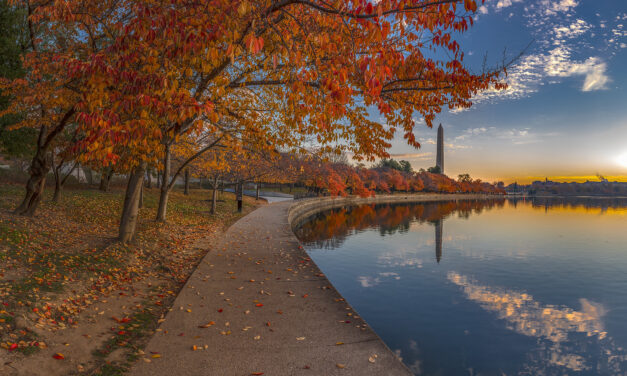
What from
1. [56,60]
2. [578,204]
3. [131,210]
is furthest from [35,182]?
[578,204]

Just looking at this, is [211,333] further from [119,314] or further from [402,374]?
[402,374]

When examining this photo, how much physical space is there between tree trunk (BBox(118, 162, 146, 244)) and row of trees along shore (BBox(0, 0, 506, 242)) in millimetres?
34

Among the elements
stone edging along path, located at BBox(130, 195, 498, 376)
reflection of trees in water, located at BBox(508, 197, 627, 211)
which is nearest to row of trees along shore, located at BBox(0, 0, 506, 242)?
stone edging along path, located at BBox(130, 195, 498, 376)

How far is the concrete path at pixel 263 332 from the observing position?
4629 millimetres

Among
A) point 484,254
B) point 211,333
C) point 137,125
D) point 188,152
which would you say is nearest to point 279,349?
point 211,333

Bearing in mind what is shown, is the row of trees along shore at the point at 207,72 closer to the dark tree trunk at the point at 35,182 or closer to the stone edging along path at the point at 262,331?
the dark tree trunk at the point at 35,182

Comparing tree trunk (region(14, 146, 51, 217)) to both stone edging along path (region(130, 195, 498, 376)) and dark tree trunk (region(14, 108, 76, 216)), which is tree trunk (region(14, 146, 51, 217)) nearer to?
dark tree trunk (region(14, 108, 76, 216))

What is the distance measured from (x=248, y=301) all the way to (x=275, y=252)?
5168 mm

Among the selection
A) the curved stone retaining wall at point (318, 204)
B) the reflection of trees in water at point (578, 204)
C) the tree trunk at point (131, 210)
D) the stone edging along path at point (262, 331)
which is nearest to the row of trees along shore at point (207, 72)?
the tree trunk at point (131, 210)

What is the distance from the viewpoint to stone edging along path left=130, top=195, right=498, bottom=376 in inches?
182

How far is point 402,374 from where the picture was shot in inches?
179

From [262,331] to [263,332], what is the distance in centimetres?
5

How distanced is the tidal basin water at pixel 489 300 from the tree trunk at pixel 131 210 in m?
7.71

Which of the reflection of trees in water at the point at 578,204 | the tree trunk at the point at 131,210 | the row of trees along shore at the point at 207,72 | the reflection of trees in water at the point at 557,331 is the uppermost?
the row of trees along shore at the point at 207,72
